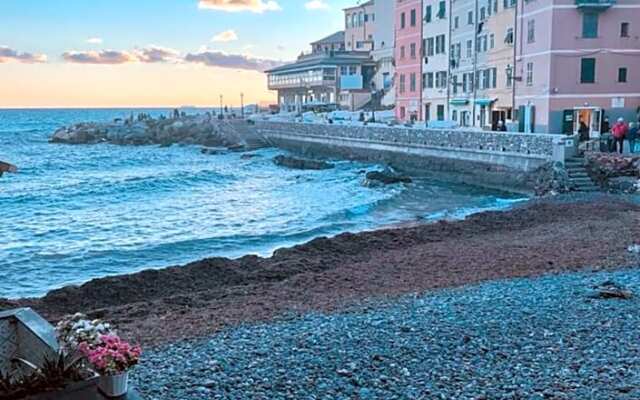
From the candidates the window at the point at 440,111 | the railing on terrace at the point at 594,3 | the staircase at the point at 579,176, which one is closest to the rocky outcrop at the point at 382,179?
the staircase at the point at 579,176

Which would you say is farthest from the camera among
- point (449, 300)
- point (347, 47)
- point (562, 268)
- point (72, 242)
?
point (347, 47)

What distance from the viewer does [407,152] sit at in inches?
1745

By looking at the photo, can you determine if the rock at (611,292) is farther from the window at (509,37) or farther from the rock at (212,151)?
the rock at (212,151)

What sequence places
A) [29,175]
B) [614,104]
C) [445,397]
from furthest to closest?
[29,175] → [614,104] → [445,397]

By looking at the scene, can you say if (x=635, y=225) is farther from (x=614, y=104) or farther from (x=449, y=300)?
(x=614, y=104)

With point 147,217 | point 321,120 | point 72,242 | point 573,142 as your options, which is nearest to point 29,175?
point 321,120

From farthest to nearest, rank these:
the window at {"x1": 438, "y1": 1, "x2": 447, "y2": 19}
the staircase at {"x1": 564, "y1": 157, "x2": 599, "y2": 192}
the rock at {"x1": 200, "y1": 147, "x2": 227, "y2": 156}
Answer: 1. the rock at {"x1": 200, "y1": 147, "x2": 227, "y2": 156}
2. the window at {"x1": 438, "y1": 1, "x2": 447, "y2": 19}
3. the staircase at {"x1": 564, "y1": 157, "x2": 599, "y2": 192}

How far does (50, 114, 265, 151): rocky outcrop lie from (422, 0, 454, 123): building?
18993 mm

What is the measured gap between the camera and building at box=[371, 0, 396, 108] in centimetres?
8075

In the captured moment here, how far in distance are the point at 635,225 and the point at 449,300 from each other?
11.3 meters

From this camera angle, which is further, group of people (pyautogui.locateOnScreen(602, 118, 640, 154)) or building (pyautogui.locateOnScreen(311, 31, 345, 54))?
building (pyautogui.locateOnScreen(311, 31, 345, 54))

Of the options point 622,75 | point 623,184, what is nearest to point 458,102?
point 622,75

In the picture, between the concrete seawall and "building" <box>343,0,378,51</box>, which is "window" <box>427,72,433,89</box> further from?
"building" <box>343,0,378,51</box>

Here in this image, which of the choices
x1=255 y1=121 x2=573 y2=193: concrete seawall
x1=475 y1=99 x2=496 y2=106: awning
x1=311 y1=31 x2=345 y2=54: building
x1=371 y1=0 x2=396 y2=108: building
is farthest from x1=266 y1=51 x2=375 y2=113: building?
x1=475 y1=99 x2=496 y2=106: awning
